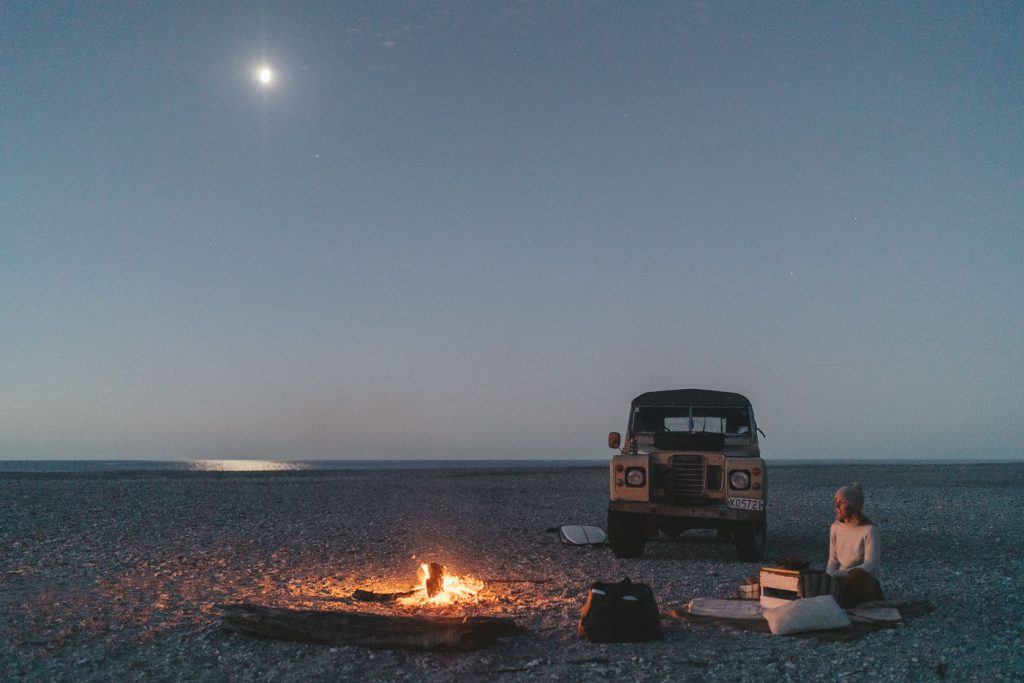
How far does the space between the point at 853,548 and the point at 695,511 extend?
156 inches

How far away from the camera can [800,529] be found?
65.8ft

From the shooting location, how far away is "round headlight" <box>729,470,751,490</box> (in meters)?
13.2

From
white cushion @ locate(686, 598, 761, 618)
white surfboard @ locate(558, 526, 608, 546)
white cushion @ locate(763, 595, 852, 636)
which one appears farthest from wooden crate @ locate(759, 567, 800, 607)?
white surfboard @ locate(558, 526, 608, 546)

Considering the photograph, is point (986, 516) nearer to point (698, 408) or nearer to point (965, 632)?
point (698, 408)

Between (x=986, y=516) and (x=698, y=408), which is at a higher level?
(x=698, y=408)

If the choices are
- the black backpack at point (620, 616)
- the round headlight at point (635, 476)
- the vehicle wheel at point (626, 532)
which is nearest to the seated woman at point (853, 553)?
the black backpack at point (620, 616)

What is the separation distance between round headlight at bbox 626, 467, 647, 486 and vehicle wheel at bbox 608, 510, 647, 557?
0.56 metres

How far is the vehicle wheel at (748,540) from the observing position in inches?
527

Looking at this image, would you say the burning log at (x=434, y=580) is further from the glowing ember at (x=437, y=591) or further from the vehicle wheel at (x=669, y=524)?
the vehicle wheel at (x=669, y=524)

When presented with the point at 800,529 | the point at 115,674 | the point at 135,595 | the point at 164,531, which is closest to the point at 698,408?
the point at 800,529

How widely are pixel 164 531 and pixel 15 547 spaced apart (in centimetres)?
356

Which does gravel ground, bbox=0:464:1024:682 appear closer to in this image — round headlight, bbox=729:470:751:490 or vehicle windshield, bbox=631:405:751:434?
round headlight, bbox=729:470:751:490

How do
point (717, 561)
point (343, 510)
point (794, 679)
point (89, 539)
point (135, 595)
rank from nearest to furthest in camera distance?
point (794, 679) → point (135, 595) → point (717, 561) → point (89, 539) → point (343, 510)

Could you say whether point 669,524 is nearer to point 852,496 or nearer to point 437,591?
point 852,496
